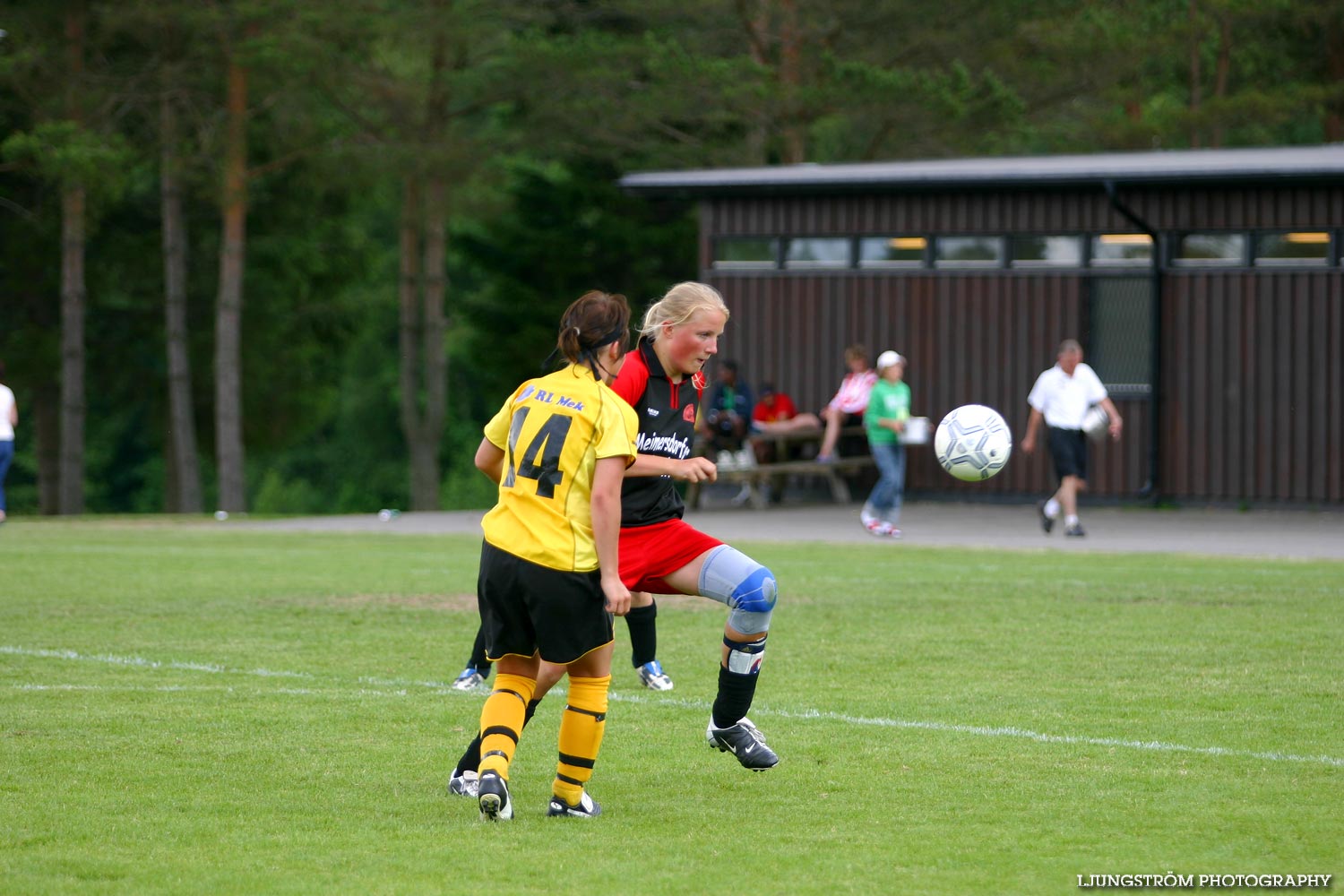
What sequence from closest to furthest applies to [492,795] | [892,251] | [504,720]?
[492,795] → [504,720] → [892,251]

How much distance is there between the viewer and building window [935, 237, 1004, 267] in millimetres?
23109

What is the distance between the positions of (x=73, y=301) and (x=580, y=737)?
94.9ft

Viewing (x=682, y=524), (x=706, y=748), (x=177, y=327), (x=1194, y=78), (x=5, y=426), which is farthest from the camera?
(x=1194, y=78)

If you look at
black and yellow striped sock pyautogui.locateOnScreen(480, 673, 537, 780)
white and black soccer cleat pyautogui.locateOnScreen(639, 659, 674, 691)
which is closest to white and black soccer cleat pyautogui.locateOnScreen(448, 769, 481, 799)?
black and yellow striped sock pyautogui.locateOnScreen(480, 673, 537, 780)

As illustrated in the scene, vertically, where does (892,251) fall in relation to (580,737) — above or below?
above

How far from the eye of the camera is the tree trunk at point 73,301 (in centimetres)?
3084

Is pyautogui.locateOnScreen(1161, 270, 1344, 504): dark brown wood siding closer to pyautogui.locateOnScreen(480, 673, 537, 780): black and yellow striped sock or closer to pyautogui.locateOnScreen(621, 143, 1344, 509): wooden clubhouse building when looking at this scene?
pyautogui.locateOnScreen(621, 143, 1344, 509): wooden clubhouse building

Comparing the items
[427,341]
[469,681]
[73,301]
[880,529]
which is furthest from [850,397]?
[427,341]

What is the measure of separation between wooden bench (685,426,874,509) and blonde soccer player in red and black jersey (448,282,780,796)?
14845 millimetres

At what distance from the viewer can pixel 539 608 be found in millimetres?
5766

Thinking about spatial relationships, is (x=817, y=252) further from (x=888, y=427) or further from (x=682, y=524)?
(x=682, y=524)

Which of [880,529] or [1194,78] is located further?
[1194,78]

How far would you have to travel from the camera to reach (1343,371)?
2127cm

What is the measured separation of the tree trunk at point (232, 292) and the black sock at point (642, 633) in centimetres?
2347
